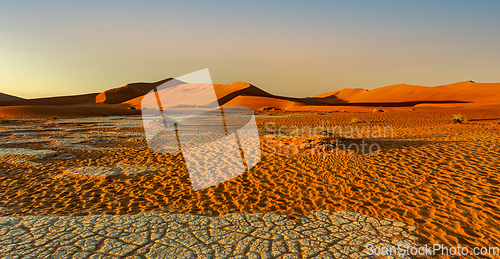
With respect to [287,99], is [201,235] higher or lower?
lower

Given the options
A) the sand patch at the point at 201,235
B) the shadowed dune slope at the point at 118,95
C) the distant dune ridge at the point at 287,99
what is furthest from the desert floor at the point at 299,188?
the shadowed dune slope at the point at 118,95

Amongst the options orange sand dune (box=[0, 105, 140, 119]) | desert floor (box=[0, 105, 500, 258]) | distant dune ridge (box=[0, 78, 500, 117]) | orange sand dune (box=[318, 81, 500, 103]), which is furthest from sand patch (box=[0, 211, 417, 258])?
orange sand dune (box=[318, 81, 500, 103])

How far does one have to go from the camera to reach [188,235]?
3.55 meters

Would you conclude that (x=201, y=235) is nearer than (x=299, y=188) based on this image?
Yes

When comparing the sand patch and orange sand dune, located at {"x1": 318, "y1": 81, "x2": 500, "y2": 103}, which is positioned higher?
orange sand dune, located at {"x1": 318, "y1": 81, "x2": 500, "y2": 103}

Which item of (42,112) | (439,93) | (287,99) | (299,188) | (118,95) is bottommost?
(299,188)

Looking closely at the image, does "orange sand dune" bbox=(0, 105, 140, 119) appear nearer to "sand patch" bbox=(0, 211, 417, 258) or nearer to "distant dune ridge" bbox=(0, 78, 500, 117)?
"distant dune ridge" bbox=(0, 78, 500, 117)

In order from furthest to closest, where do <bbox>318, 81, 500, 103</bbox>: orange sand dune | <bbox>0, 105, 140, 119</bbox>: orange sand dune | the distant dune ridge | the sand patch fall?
<bbox>318, 81, 500, 103</bbox>: orange sand dune → the distant dune ridge → <bbox>0, 105, 140, 119</bbox>: orange sand dune → the sand patch

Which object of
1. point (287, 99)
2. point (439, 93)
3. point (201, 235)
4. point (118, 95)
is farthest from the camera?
point (118, 95)

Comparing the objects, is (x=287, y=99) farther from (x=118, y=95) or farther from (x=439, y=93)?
(x=118, y=95)

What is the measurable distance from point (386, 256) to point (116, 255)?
10.5 ft

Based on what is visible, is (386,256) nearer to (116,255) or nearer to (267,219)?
(267,219)

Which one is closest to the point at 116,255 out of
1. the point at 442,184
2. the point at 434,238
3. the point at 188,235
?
the point at 188,235

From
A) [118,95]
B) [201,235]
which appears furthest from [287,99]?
[201,235]
